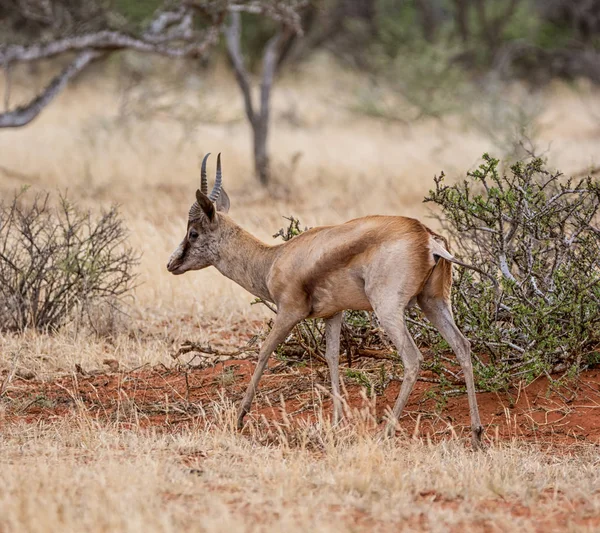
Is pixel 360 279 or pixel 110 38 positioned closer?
pixel 360 279

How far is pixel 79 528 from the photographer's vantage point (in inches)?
163

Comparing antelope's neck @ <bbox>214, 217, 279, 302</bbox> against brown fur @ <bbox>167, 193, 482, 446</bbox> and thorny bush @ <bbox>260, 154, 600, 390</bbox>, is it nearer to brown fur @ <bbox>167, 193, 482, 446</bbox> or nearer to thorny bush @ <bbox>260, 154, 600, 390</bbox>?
brown fur @ <bbox>167, 193, 482, 446</bbox>

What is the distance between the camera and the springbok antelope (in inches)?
224

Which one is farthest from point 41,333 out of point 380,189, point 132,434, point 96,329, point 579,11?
point 579,11

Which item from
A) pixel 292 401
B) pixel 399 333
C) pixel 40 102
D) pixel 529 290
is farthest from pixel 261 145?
pixel 399 333

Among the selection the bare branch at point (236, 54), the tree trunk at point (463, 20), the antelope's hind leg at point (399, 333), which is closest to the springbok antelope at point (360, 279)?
the antelope's hind leg at point (399, 333)

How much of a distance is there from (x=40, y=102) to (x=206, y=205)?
306 inches

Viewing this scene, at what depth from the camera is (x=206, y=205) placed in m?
6.34

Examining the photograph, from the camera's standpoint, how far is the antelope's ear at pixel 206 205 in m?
6.22

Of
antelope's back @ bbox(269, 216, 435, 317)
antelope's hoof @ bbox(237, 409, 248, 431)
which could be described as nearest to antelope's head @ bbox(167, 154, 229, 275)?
antelope's back @ bbox(269, 216, 435, 317)

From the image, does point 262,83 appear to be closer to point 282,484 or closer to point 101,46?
point 101,46

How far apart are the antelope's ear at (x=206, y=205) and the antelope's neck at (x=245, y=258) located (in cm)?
13

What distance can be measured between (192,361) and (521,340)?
260cm

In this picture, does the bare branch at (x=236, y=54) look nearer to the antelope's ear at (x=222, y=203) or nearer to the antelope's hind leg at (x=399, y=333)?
the antelope's ear at (x=222, y=203)
